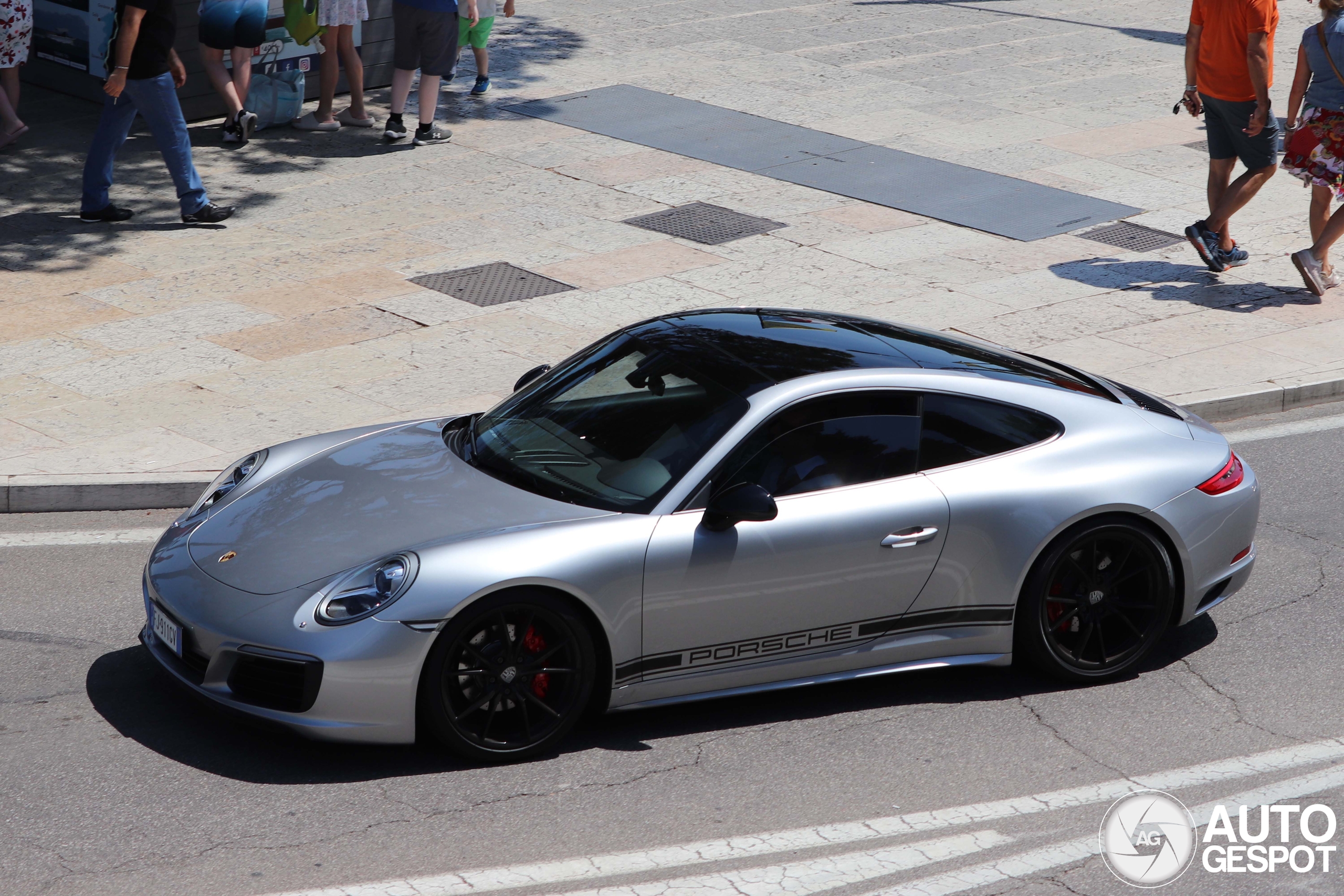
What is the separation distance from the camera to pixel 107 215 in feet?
37.6

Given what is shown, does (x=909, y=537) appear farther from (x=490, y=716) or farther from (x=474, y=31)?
(x=474, y=31)

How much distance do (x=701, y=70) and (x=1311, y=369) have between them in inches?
334

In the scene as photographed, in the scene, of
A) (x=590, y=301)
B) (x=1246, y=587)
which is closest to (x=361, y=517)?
(x=1246, y=587)

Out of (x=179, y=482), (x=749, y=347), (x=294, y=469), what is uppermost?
(x=749, y=347)

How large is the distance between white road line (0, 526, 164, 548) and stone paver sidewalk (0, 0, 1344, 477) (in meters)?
0.42

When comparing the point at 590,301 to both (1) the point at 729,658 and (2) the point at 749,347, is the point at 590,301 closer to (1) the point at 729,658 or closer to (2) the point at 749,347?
(2) the point at 749,347

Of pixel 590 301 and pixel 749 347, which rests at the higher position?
pixel 749 347

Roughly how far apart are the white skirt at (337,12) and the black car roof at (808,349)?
8574 millimetres

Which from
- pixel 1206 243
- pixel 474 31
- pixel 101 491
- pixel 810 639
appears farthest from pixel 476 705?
pixel 474 31

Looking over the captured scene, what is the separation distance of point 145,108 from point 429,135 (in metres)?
3.30

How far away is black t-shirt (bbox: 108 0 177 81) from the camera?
10602 millimetres

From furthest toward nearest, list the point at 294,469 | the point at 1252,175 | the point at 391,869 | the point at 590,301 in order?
the point at 1252,175 → the point at 590,301 → the point at 294,469 → the point at 391,869

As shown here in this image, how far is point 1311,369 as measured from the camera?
31.3 feet

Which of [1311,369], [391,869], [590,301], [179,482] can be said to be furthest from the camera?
[590,301]
